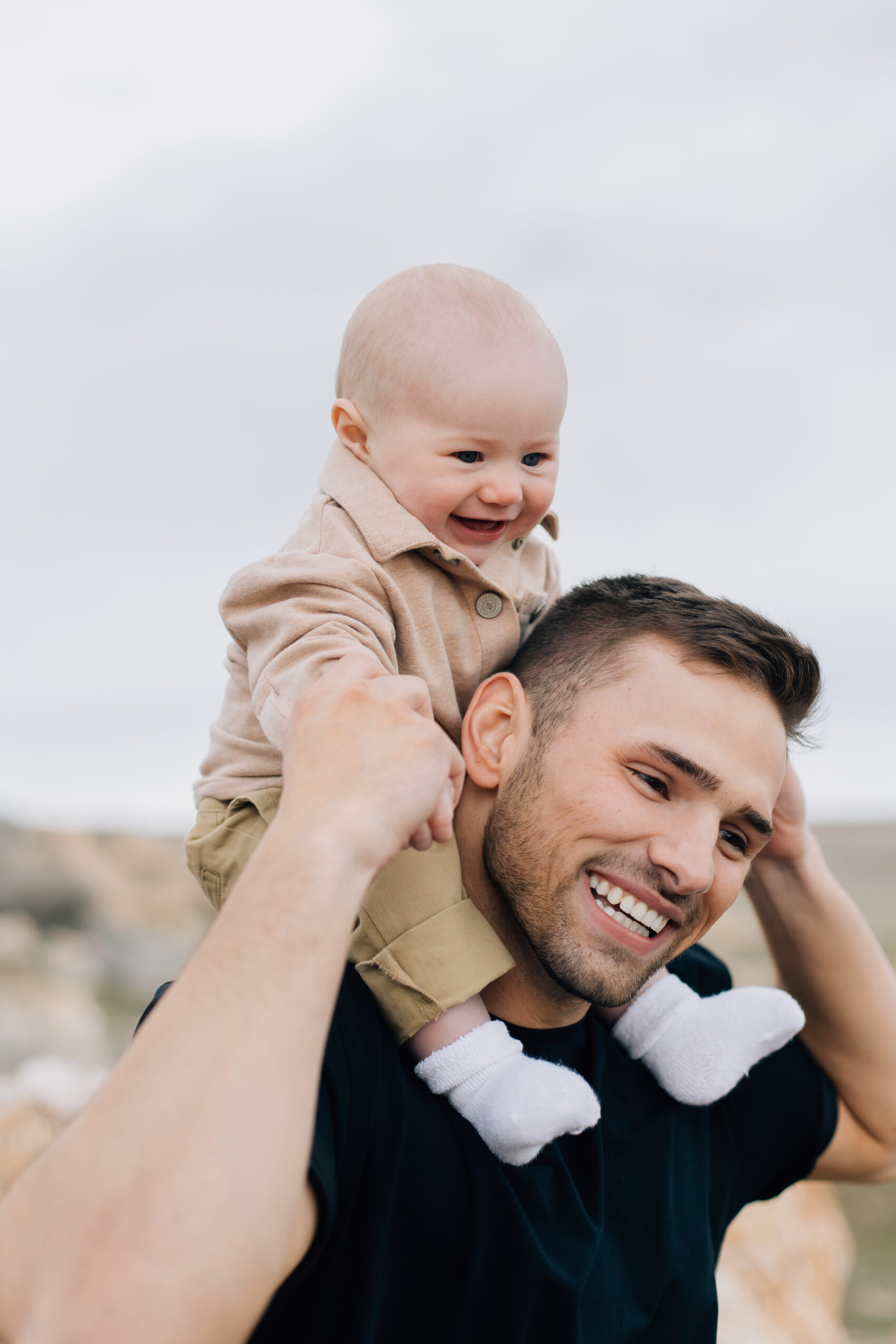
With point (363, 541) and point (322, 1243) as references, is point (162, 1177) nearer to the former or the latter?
point (322, 1243)

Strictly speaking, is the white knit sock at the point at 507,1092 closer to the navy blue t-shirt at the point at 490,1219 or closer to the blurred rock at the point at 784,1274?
the navy blue t-shirt at the point at 490,1219

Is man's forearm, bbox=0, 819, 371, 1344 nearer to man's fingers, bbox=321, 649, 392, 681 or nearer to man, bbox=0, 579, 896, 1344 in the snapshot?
man, bbox=0, 579, 896, 1344

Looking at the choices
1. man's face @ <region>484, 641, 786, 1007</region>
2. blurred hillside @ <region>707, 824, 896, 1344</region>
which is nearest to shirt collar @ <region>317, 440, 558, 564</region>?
man's face @ <region>484, 641, 786, 1007</region>

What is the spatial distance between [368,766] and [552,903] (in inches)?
24.0

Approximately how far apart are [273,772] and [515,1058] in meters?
0.63

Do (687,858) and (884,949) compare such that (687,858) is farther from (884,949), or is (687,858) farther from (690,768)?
(884,949)

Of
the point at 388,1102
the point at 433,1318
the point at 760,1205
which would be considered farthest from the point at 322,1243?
the point at 760,1205

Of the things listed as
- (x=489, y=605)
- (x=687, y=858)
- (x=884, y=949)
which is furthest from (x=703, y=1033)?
(x=884, y=949)

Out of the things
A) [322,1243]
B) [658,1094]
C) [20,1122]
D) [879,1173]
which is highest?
[322,1243]

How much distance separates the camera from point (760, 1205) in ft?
13.3

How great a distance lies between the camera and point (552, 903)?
1932 millimetres

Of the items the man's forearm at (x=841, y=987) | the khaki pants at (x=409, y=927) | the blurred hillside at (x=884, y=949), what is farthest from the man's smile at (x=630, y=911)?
the blurred hillside at (x=884, y=949)

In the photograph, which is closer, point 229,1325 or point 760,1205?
point 229,1325

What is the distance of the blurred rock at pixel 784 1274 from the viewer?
12.0ft
